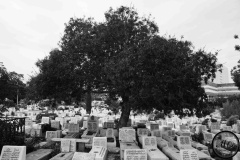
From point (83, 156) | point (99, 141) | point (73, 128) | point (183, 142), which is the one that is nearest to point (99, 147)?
point (99, 141)

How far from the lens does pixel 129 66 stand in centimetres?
1020

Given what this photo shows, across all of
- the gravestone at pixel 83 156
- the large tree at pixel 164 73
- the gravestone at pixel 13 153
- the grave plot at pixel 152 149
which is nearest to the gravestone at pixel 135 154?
the grave plot at pixel 152 149

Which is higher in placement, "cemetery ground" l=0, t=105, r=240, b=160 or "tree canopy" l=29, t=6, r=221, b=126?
"tree canopy" l=29, t=6, r=221, b=126

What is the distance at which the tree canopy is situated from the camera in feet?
33.3

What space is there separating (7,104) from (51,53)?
144 inches

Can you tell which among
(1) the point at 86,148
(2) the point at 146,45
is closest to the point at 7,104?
(1) the point at 86,148

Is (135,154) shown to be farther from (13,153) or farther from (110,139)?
(110,139)

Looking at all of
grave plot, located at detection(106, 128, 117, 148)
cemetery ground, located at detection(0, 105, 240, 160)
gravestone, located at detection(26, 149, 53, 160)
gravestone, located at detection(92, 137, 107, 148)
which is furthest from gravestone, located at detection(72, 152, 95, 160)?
grave plot, located at detection(106, 128, 117, 148)

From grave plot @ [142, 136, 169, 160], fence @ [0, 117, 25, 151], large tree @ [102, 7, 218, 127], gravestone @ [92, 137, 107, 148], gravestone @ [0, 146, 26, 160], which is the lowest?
grave plot @ [142, 136, 169, 160]

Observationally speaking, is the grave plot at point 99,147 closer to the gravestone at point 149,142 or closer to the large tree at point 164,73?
the gravestone at point 149,142

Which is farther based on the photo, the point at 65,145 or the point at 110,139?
the point at 110,139

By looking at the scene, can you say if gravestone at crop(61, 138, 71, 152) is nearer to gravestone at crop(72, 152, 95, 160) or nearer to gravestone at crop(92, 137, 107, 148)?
gravestone at crop(92, 137, 107, 148)

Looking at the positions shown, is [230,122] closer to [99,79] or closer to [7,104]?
[99,79]

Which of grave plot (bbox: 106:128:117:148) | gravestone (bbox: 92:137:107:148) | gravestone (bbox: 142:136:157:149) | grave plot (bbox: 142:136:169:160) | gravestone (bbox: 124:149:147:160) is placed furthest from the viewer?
grave plot (bbox: 106:128:117:148)
